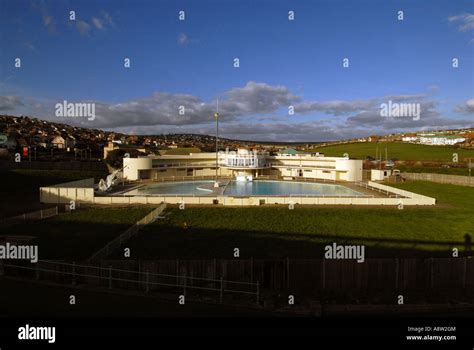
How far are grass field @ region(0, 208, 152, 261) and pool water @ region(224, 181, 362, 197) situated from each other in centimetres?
1475

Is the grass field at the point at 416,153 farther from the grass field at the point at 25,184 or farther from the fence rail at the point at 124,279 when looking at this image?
the fence rail at the point at 124,279

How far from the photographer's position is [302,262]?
12.9 m

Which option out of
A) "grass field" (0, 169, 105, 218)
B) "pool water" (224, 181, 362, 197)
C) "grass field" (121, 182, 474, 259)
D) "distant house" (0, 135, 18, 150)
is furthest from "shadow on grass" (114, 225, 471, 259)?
"distant house" (0, 135, 18, 150)

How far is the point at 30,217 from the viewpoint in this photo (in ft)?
83.8

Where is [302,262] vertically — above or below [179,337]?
above

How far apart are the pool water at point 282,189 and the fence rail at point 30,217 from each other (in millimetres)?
18127

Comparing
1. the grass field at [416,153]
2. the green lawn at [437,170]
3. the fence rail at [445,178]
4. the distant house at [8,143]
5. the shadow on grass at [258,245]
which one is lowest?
the shadow on grass at [258,245]

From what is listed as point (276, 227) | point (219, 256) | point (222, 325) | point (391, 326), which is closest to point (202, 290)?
point (222, 325)

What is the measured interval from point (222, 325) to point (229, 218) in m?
17.0

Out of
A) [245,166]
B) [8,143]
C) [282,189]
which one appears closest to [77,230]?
[282,189]

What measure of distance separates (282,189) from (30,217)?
29.1m

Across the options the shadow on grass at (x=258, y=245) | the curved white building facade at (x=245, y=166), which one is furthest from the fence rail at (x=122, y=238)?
the curved white building facade at (x=245, y=166)

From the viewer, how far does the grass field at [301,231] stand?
18.2 m

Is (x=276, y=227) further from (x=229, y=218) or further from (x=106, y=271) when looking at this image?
(x=106, y=271)
